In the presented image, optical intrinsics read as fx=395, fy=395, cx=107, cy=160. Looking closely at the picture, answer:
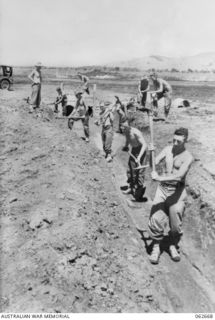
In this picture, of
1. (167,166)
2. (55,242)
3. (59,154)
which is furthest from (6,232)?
(59,154)

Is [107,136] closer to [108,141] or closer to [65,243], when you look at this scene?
[108,141]

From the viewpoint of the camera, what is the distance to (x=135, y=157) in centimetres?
807

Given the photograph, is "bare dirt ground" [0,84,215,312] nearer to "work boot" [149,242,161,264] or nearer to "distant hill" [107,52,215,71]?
"work boot" [149,242,161,264]

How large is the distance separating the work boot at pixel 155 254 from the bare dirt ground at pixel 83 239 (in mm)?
107

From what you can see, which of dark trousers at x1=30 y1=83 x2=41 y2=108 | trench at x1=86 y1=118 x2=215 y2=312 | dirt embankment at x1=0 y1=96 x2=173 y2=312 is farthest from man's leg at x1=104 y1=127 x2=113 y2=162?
dark trousers at x1=30 y1=83 x2=41 y2=108

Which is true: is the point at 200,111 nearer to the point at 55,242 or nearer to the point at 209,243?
the point at 209,243

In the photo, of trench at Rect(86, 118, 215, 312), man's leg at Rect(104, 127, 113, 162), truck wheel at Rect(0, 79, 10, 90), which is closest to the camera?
trench at Rect(86, 118, 215, 312)

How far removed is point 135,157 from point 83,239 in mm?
2975

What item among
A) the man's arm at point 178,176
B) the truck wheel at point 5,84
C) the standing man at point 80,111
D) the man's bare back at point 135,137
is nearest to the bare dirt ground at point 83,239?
the man's bare back at point 135,137

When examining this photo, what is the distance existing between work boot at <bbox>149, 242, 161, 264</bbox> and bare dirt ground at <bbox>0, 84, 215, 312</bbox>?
0.11 meters

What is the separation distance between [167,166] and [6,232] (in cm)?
254

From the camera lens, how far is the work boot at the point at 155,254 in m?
5.94

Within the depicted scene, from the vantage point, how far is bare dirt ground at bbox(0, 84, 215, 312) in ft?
15.3

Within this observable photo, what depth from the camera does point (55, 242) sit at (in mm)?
5297
